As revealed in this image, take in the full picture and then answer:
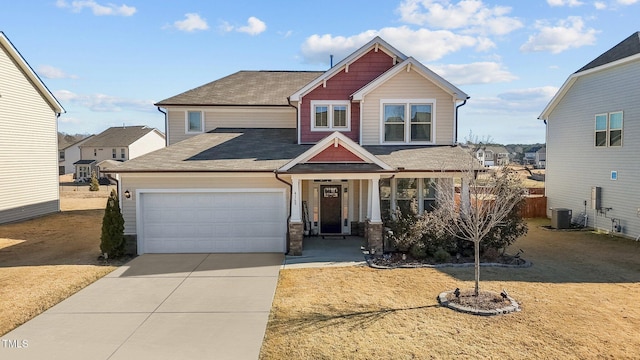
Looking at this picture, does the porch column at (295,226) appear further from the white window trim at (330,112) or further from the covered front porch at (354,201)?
the white window trim at (330,112)

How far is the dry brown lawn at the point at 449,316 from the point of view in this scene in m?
6.87

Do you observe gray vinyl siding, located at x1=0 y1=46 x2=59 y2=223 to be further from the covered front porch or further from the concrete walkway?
the concrete walkway

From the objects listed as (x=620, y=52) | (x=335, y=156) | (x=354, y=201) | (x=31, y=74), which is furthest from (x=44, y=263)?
(x=620, y=52)

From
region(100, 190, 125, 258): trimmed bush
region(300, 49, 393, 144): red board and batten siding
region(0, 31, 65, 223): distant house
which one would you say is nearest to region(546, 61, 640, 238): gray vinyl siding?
region(300, 49, 393, 144): red board and batten siding

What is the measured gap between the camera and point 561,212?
18922 millimetres

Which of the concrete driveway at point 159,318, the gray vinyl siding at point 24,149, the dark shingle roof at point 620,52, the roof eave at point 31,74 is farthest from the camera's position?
the gray vinyl siding at point 24,149

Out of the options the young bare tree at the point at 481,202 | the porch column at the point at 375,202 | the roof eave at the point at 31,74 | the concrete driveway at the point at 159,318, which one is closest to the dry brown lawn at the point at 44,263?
the concrete driveway at the point at 159,318

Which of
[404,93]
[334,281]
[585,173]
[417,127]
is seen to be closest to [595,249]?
[585,173]

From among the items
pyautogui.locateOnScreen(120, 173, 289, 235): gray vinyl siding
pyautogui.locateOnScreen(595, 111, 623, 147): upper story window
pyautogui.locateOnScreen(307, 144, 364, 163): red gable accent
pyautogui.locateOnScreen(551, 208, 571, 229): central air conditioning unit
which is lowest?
pyautogui.locateOnScreen(551, 208, 571, 229): central air conditioning unit

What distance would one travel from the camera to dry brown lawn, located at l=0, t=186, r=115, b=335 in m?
9.38

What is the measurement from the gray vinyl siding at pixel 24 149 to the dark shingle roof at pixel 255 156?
10.6m

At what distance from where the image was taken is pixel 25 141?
71.3ft

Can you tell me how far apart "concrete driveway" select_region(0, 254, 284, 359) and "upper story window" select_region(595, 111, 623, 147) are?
1538 cm

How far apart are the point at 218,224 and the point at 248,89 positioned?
900cm
